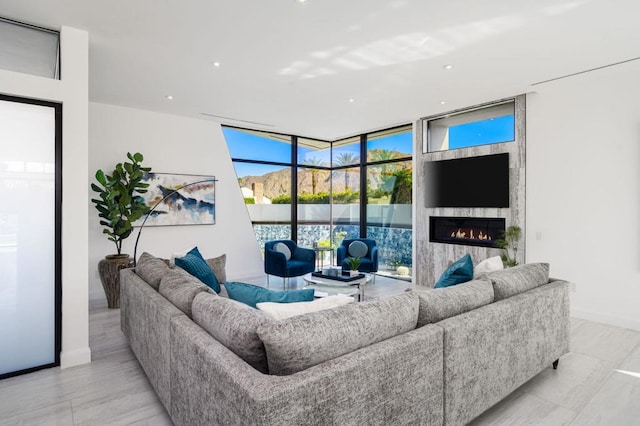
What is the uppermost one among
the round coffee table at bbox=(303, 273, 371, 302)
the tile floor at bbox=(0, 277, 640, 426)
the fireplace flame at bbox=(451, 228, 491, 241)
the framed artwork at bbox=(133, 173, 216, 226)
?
the framed artwork at bbox=(133, 173, 216, 226)

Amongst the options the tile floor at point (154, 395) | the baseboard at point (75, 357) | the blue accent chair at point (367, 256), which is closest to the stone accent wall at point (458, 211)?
the blue accent chair at point (367, 256)

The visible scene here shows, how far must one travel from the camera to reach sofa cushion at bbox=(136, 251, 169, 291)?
2.65 meters

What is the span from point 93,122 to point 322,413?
17.5 feet

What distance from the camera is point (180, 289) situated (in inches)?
86.4

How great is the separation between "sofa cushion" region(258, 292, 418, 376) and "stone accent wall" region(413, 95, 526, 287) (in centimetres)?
373

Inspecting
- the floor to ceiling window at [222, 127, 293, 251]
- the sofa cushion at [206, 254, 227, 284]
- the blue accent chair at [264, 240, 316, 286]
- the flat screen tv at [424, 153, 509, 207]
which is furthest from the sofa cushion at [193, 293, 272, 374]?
the floor to ceiling window at [222, 127, 293, 251]

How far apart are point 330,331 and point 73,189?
266 cm

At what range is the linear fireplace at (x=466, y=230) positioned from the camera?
5.05 m

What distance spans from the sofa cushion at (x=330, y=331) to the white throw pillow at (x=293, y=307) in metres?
0.15

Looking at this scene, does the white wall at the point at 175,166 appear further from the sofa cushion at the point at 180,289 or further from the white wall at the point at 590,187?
the white wall at the point at 590,187

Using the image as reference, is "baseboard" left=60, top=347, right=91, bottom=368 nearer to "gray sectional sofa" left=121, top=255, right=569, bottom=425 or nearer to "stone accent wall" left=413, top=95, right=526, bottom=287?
"gray sectional sofa" left=121, top=255, right=569, bottom=425

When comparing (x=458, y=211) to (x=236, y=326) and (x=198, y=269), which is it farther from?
(x=236, y=326)

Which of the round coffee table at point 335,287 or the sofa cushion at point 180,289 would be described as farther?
the round coffee table at point 335,287

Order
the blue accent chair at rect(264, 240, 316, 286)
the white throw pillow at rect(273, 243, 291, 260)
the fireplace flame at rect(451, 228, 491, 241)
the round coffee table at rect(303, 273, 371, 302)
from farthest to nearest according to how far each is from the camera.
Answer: the white throw pillow at rect(273, 243, 291, 260)
the blue accent chair at rect(264, 240, 316, 286)
the fireplace flame at rect(451, 228, 491, 241)
the round coffee table at rect(303, 273, 371, 302)
